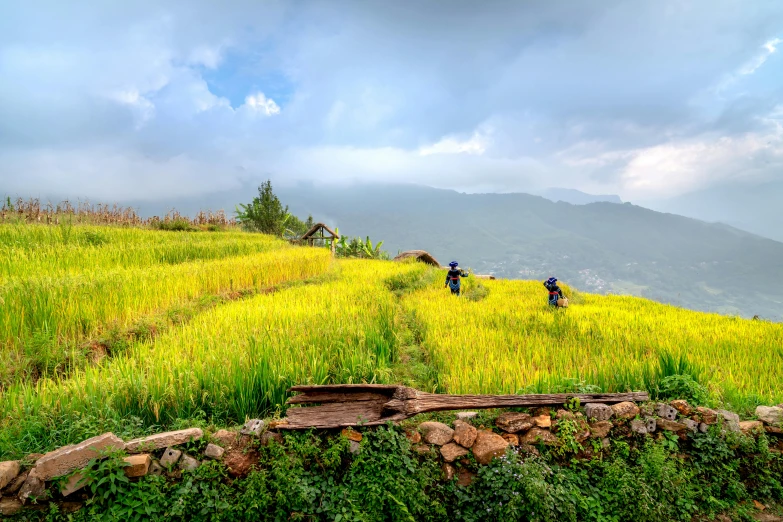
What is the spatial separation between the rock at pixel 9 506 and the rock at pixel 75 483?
0.30m

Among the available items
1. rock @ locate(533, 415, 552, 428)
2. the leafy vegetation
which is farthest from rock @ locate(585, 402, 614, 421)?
rock @ locate(533, 415, 552, 428)

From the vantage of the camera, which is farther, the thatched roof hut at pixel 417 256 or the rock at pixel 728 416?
the thatched roof hut at pixel 417 256

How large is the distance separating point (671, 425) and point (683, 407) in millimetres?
301

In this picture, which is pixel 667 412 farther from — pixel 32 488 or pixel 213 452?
pixel 32 488

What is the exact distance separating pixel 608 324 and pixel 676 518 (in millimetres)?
4686

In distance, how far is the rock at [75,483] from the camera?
2.95m

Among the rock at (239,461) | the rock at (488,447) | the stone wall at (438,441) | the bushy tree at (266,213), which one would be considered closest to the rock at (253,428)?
the stone wall at (438,441)

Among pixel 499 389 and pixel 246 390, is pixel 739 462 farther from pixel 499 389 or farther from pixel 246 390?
pixel 246 390

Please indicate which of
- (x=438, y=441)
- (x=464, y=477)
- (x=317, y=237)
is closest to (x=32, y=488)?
(x=438, y=441)

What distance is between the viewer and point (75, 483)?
298 cm

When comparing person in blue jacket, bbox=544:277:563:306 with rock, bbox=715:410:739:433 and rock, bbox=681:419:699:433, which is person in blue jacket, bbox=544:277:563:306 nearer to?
rock, bbox=715:410:739:433

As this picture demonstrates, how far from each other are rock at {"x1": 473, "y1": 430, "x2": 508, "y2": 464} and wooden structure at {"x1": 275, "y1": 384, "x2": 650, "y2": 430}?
299 millimetres

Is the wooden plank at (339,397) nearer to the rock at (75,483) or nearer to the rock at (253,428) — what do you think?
the rock at (253,428)

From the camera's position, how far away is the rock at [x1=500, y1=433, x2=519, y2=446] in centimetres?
384
